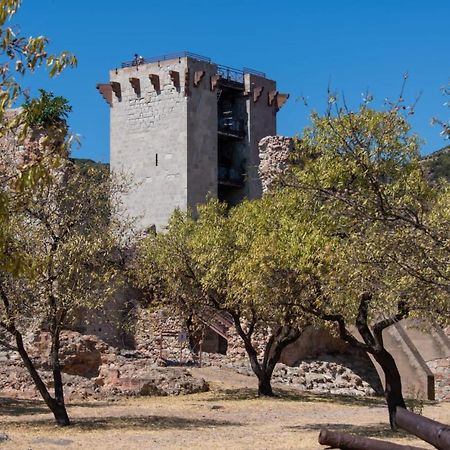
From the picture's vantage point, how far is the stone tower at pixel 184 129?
5909cm

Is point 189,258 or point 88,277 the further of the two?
point 189,258

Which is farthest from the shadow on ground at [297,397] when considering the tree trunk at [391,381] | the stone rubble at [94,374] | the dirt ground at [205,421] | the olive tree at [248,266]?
the tree trunk at [391,381]

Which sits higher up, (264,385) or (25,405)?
(264,385)

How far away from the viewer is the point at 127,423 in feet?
67.6

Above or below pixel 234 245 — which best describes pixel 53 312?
below

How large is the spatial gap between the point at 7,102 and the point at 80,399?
17656mm

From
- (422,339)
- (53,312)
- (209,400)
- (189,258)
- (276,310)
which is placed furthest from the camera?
(422,339)

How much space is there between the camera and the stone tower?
59.1 metres

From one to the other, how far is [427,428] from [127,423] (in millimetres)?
13432

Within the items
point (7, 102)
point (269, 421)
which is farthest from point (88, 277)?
point (7, 102)

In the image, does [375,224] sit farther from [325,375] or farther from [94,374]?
[325,375]

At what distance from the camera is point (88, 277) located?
20.3 m

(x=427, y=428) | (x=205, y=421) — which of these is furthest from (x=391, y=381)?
(x=427, y=428)

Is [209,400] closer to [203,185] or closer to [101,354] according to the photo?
[101,354]
